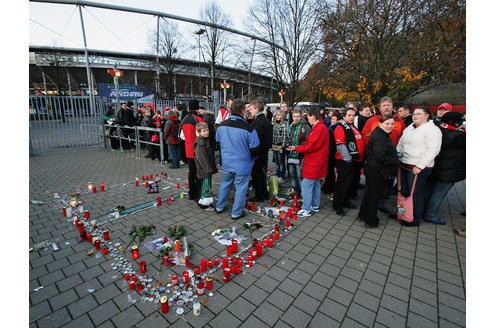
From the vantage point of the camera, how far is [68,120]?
1170 centimetres

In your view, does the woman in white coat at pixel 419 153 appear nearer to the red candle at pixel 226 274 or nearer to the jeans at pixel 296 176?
the jeans at pixel 296 176

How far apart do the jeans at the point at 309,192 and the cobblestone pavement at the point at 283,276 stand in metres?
0.25

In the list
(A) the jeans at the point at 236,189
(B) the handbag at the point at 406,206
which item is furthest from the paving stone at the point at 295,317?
(B) the handbag at the point at 406,206

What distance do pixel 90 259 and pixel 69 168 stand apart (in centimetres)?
648

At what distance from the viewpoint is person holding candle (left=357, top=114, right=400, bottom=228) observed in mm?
3770

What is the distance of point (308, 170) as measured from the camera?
4.32 m

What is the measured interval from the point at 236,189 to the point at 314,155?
5.01ft

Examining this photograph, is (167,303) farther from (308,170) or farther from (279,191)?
(279,191)

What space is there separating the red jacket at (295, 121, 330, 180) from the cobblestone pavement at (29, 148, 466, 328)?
906 mm

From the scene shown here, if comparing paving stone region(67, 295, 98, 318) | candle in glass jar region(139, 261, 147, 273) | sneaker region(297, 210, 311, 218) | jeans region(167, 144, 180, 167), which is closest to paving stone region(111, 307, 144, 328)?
paving stone region(67, 295, 98, 318)

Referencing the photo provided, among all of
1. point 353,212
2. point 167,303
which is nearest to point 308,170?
point 353,212

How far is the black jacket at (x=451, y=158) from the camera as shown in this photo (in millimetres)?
3876

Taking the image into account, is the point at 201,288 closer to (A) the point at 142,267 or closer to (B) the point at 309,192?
(A) the point at 142,267

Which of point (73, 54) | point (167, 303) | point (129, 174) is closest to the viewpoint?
point (167, 303)
